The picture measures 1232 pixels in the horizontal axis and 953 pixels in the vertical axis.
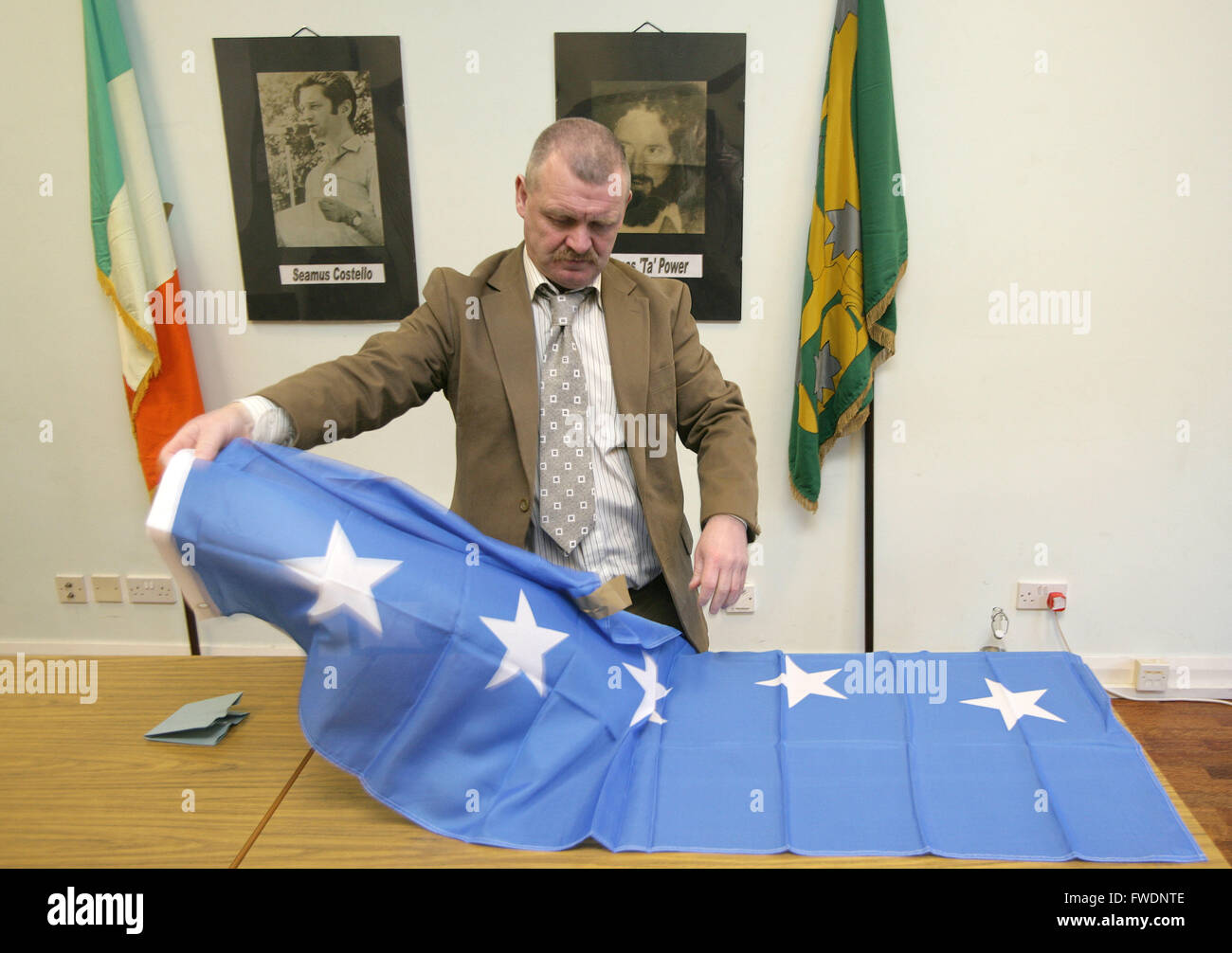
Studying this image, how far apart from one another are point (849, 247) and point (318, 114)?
1713 mm

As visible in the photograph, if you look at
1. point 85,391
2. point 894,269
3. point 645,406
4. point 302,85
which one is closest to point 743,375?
point 894,269

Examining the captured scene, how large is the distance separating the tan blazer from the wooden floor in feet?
4.96

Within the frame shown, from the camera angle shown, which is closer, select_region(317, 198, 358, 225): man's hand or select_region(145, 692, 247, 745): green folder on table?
select_region(145, 692, 247, 745): green folder on table

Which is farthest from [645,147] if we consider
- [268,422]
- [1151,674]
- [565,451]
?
[1151,674]

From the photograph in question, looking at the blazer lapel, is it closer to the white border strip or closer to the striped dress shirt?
the striped dress shirt

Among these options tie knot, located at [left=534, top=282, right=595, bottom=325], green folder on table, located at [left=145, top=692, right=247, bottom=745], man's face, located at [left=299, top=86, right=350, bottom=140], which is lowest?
green folder on table, located at [left=145, top=692, right=247, bottom=745]

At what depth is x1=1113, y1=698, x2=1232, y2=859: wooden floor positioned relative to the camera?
2.46 metres

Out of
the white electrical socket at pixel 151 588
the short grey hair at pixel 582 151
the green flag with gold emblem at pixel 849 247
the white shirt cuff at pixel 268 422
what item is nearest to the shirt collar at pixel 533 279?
the short grey hair at pixel 582 151

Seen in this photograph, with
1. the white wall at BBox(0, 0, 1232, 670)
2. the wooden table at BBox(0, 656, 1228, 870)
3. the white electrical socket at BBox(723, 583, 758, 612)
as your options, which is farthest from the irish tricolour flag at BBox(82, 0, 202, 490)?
the white electrical socket at BBox(723, 583, 758, 612)

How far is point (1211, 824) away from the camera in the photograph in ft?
7.87

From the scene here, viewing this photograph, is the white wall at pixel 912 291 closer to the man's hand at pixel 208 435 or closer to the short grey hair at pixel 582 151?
the short grey hair at pixel 582 151

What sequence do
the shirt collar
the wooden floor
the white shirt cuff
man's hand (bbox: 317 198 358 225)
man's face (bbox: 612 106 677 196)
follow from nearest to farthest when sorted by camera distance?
the white shirt cuff → the shirt collar → the wooden floor → man's face (bbox: 612 106 677 196) → man's hand (bbox: 317 198 358 225)

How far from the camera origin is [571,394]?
67.6 inches
